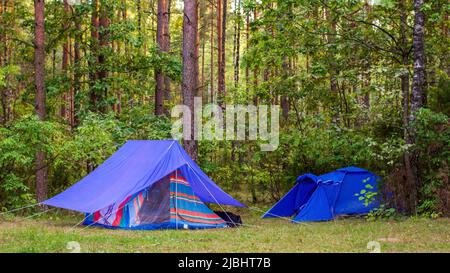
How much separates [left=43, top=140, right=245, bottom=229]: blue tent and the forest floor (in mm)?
504

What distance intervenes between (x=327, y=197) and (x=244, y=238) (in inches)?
186

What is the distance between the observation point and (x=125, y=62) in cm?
1847

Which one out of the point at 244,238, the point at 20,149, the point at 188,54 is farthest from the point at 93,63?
the point at 244,238

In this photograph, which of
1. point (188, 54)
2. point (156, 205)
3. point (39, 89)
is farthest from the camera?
point (39, 89)

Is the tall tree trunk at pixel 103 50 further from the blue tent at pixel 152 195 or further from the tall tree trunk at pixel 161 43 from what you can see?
the blue tent at pixel 152 195

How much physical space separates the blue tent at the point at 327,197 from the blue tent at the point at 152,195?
8.40ft

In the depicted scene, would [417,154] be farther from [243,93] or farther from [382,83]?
[243,93]

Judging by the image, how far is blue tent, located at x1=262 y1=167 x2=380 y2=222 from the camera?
541 inches

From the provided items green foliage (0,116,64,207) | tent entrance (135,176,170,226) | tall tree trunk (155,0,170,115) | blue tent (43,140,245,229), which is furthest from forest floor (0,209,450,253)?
tall tree trunk (155,0,170,115)

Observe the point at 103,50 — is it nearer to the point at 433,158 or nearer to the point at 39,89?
the point at 39,89

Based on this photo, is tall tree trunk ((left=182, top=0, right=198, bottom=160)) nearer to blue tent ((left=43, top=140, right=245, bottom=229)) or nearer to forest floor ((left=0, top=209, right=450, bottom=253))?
blue tent ((left=43, top=140, right=245, bottom=229))

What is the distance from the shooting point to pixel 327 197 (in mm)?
14008

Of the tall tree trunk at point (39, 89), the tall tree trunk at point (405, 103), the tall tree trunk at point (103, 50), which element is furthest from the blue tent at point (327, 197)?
the tall tree trunk at point (103, 50)

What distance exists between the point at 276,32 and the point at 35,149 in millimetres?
6971
